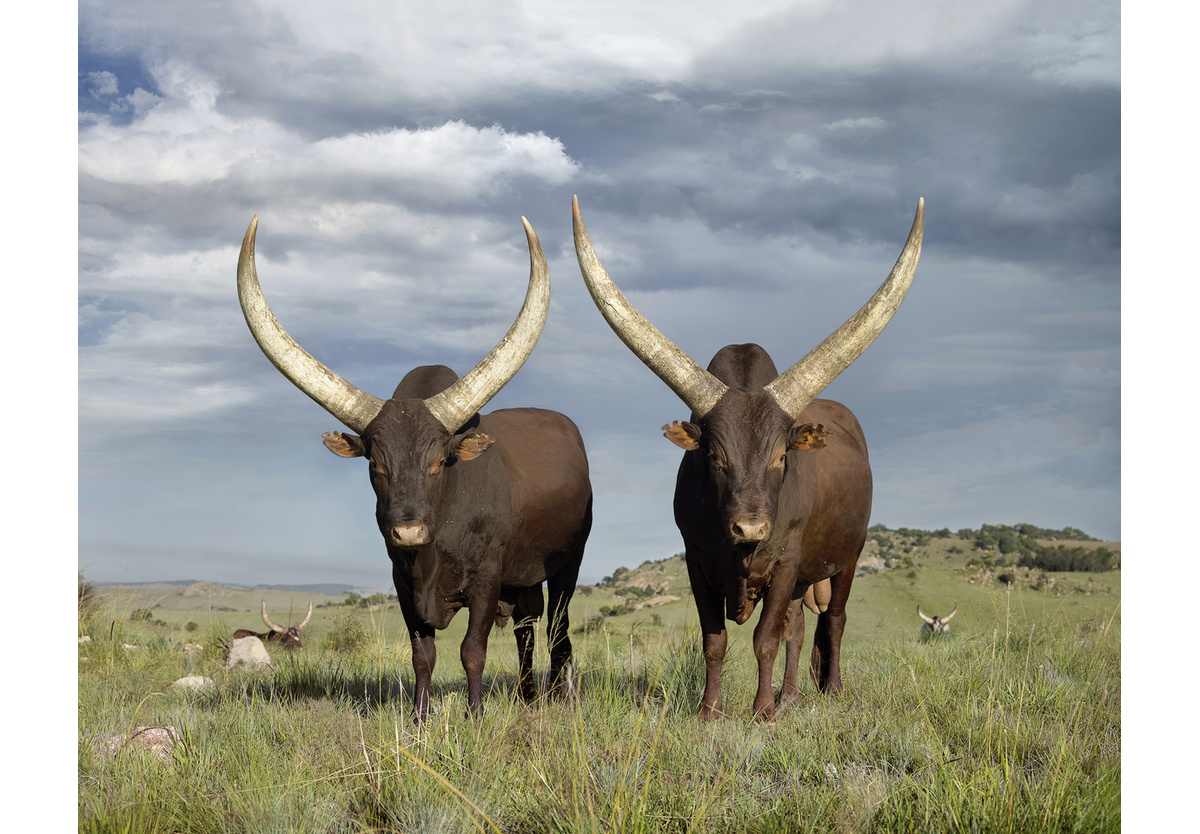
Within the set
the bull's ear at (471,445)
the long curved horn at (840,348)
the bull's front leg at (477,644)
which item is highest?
the long curved horn at (840,348)

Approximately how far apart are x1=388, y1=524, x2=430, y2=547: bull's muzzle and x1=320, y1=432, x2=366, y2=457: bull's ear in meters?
0.85

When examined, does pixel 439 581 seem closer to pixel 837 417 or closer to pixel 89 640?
pixel 837 417

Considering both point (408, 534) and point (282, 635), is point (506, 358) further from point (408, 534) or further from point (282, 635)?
point (282, 635)

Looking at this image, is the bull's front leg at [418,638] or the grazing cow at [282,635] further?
the grazing cow at [282,635]

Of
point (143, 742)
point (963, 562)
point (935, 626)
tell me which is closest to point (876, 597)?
point (935, 626)

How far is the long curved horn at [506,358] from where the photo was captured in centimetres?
644

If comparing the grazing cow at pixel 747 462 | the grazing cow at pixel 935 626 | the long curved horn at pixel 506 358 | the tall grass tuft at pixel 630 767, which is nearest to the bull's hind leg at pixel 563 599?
the tall grass tuft at pixel 630 767

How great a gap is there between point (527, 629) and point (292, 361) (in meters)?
3.30

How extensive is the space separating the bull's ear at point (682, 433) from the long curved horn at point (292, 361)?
220 cm

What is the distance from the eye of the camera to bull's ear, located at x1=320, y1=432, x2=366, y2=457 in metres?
6.29

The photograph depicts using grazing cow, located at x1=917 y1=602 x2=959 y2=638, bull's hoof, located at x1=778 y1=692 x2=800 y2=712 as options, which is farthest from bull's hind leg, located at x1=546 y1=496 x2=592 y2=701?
grazing cow, located at x1=917 y1=602 x2=959 y2=638

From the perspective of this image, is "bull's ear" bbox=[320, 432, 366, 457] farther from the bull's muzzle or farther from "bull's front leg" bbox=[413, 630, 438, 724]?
"bull's front leg" bbox=[413, 630, 438, 724]

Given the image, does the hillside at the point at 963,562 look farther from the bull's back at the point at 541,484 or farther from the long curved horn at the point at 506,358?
the long curved horn at the point at 506,358
